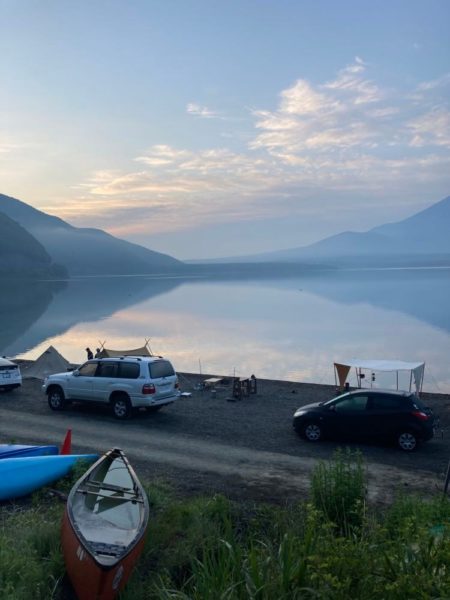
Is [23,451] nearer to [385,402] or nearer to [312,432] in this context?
[312,432]

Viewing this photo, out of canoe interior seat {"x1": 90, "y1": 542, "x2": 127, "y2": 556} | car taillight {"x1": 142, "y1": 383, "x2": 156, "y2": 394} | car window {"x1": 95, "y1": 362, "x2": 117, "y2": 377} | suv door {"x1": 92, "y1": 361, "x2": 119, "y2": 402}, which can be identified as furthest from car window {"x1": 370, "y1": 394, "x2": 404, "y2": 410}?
canoe interior seat {"x1": 90, "y1": 542, "x2": 127, "y2": 556}

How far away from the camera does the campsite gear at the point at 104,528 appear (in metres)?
8.18

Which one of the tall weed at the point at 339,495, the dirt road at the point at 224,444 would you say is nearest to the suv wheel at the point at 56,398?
the dirt road at the point at 224,444

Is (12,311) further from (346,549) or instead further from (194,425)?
(346,549)

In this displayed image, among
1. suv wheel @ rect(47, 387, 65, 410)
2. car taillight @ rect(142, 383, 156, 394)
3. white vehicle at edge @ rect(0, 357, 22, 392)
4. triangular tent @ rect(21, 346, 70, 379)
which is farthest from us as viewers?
triangular tent @ rect(21, 346, 70, 379)

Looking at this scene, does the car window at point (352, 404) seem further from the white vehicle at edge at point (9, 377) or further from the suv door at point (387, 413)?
the white vehicle at edge at point (9, 377)

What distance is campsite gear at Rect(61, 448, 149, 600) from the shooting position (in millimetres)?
8180

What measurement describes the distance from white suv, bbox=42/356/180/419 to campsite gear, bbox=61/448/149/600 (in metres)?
6.99

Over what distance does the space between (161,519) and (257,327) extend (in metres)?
64.0

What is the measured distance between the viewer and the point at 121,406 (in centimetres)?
1950

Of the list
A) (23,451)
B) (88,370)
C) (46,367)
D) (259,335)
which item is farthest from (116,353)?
(259,335)

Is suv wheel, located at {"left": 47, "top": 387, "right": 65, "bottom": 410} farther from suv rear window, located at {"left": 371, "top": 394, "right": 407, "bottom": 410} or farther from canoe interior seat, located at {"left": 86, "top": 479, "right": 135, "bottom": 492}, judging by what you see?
suv rear window, located at {"left": 371, "top": 394, "right": 407, "bottom": 410}

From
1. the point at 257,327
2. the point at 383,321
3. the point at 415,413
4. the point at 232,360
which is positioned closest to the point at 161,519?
the point at 415,413

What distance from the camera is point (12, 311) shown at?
102 m
